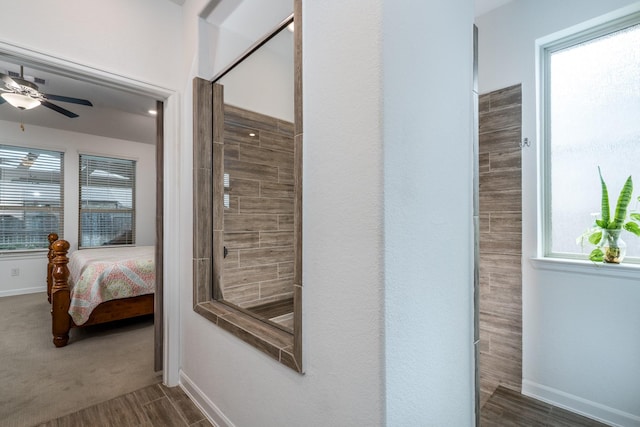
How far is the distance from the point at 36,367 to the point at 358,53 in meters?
3.31

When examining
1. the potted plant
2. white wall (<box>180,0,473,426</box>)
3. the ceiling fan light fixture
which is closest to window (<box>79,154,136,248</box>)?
the ceiling fan light fixture

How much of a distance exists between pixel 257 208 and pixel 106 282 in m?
1.81

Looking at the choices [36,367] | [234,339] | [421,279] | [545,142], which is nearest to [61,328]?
[36,367]

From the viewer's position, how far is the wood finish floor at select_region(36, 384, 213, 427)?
171 cm

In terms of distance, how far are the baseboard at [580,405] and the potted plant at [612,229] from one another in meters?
0.88

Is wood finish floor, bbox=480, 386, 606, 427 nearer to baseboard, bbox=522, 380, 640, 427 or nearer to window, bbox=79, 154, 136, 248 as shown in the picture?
baseboard, bbox=522, 380, 640, 427

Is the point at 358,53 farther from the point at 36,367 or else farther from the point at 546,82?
the point at 36,367

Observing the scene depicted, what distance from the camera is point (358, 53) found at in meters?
0.91

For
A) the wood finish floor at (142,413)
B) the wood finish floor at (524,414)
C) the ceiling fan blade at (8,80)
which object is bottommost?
the wood finish floor at (524,414)

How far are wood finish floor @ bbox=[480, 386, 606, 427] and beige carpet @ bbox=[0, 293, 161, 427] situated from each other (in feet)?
7.56

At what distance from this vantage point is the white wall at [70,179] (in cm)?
462

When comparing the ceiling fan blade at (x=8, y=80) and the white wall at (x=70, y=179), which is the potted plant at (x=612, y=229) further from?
the white wall at (x=70, y=179)

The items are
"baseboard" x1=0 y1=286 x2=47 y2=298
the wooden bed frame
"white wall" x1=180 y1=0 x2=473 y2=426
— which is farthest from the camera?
"baseboard" x1=0 y1=286 x2=47 y2=298

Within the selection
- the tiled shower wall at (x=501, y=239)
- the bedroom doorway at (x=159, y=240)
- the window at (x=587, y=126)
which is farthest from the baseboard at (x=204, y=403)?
the window at (x=587, y=126)
